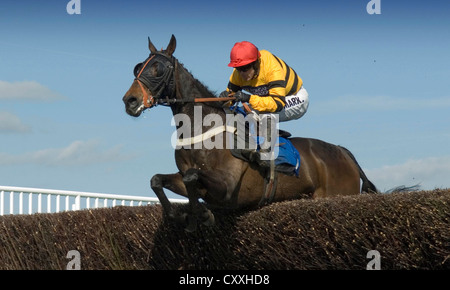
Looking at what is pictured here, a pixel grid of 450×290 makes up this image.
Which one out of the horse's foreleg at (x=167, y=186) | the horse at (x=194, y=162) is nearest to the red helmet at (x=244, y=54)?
the horse at (x=194, y=162)

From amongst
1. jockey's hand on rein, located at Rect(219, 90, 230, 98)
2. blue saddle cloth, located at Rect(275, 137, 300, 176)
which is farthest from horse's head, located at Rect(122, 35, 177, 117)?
blue saddle cloth, located at Rect(275, 137, 300, 176)

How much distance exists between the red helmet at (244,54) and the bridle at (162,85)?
298 mm

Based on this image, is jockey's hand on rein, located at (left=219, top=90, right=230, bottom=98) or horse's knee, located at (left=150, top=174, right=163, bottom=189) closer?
horse's knee, located at (left=150, top=174, right=163, bottom=189)

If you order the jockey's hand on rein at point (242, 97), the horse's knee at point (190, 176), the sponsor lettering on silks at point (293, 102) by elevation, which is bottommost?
the horse's knee at point (190, 176)

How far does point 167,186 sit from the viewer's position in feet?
19.5

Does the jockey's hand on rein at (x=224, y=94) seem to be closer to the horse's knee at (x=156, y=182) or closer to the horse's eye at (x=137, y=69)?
the horse's eye at (x=137, y=69)

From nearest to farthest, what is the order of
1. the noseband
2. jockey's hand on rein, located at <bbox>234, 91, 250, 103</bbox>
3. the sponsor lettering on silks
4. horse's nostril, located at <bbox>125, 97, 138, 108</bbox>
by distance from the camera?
1. horse's nostril, located at <bbox>125, 97, 138, 108</bbox>
2. the noseband
3. jockey's hand on rein, located at <bbox>234, 91, 250, 103</bbox>
4. the sponsor lettering on silks

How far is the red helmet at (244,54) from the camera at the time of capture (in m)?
6.06

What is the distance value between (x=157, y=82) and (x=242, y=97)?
70 centimetres

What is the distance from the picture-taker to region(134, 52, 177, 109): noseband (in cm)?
579

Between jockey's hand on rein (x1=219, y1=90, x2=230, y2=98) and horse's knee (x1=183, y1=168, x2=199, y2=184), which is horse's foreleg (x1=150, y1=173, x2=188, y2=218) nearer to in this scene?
horse's knee (x1=183, y1=168, x2=199, y2=184)

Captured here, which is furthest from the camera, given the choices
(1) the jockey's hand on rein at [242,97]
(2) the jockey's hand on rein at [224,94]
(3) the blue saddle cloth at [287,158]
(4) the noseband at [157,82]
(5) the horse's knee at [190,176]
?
(3) the blue saddle cloth at [287,158]

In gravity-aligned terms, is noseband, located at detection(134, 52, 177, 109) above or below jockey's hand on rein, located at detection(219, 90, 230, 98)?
above
